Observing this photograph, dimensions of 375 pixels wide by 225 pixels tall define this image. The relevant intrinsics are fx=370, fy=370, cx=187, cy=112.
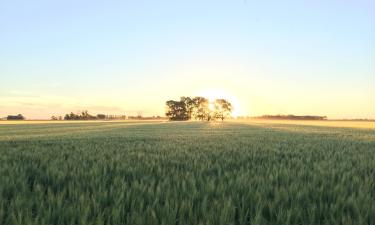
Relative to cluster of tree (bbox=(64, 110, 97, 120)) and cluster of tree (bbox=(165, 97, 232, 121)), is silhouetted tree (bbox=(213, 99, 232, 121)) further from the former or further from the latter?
cluster of tree (bbox=(64, 110, 97, 120))

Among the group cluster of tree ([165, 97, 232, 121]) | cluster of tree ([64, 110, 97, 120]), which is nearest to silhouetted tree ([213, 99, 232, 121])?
cluster of tree ([165, 97, 232, 121])

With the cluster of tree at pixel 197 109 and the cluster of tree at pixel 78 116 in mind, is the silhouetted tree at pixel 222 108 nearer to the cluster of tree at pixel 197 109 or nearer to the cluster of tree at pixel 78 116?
the cluster of tree at pixel 197 109

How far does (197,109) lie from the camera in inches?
7461

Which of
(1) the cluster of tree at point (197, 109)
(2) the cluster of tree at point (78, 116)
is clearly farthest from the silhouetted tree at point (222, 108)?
(2) the cluster of tree at point (78, 116)

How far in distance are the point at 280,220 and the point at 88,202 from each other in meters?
2.33

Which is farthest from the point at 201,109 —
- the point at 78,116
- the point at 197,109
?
the point at 78,116

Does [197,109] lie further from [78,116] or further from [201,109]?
[78,116]

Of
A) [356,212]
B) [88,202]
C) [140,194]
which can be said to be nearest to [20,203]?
[88,202]

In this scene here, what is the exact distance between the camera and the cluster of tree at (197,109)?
186 m

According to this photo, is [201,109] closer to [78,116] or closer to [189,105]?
[189,105]

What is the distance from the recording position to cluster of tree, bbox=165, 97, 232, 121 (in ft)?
610

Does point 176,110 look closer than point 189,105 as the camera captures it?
Yes

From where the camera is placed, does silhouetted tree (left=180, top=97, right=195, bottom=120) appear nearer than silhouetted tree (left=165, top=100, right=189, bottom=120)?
No

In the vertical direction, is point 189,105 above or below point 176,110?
above
